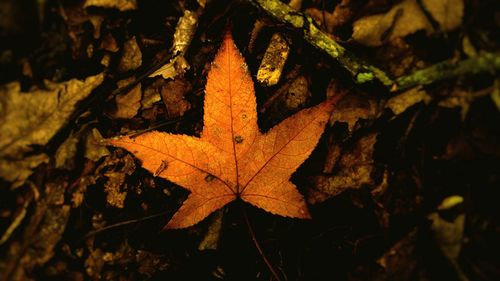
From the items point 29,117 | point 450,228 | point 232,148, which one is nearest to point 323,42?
A: point 232,148

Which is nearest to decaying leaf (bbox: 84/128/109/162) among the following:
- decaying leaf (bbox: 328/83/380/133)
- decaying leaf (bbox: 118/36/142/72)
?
decaying leaf (bbox: 118/36/142/72)

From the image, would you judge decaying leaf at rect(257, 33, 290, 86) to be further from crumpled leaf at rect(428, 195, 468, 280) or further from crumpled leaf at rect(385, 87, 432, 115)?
crumpled leaf at rect(428, 195, 468, 280)

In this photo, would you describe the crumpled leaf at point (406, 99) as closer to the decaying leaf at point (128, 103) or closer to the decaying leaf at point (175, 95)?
the decaying leaf at point (175, 95)

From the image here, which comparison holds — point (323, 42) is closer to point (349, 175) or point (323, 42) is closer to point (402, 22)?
point (402, 22)

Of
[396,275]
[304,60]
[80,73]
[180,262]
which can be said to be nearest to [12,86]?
[80,73]

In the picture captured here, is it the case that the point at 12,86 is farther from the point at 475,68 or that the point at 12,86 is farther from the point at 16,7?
the point at 475,68

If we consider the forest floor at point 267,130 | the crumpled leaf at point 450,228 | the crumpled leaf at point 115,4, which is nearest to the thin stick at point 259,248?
the forest floor at point 267,130
